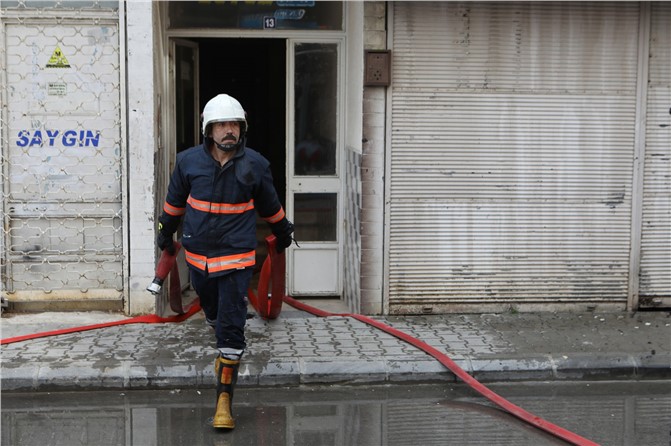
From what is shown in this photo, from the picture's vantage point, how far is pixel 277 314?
8.16 meters

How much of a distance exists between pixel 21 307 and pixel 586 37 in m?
5.46

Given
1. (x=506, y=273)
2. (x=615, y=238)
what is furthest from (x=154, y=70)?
(x=615, y=238)

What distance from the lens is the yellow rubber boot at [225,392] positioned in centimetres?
583

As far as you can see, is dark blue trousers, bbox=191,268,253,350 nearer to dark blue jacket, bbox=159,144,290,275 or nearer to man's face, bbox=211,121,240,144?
dark blue jacket, bbox=159,144,290,275

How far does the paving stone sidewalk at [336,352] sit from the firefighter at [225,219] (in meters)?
0.90

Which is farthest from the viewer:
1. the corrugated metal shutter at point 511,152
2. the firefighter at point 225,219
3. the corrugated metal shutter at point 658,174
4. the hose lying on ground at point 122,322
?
the corrugated metal shutter at point 658,174

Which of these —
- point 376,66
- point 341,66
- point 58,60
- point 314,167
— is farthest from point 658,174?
point 58,60

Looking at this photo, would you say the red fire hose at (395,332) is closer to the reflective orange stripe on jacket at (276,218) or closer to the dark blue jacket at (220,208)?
the reflective orange stripe on jacket at (276,218)

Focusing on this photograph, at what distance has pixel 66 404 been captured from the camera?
6.40m

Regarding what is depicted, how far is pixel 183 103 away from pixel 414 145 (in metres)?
2.39

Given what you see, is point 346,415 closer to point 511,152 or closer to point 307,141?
point 511,152

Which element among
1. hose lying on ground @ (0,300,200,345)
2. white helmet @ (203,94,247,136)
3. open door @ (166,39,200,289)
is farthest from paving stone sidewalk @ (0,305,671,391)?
white helmet @ (203,94,247,136)

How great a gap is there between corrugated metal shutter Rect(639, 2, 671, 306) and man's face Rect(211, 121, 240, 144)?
4.30 meters

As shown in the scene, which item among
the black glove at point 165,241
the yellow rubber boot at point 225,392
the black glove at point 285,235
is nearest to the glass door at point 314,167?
the black glove at point 285,235
